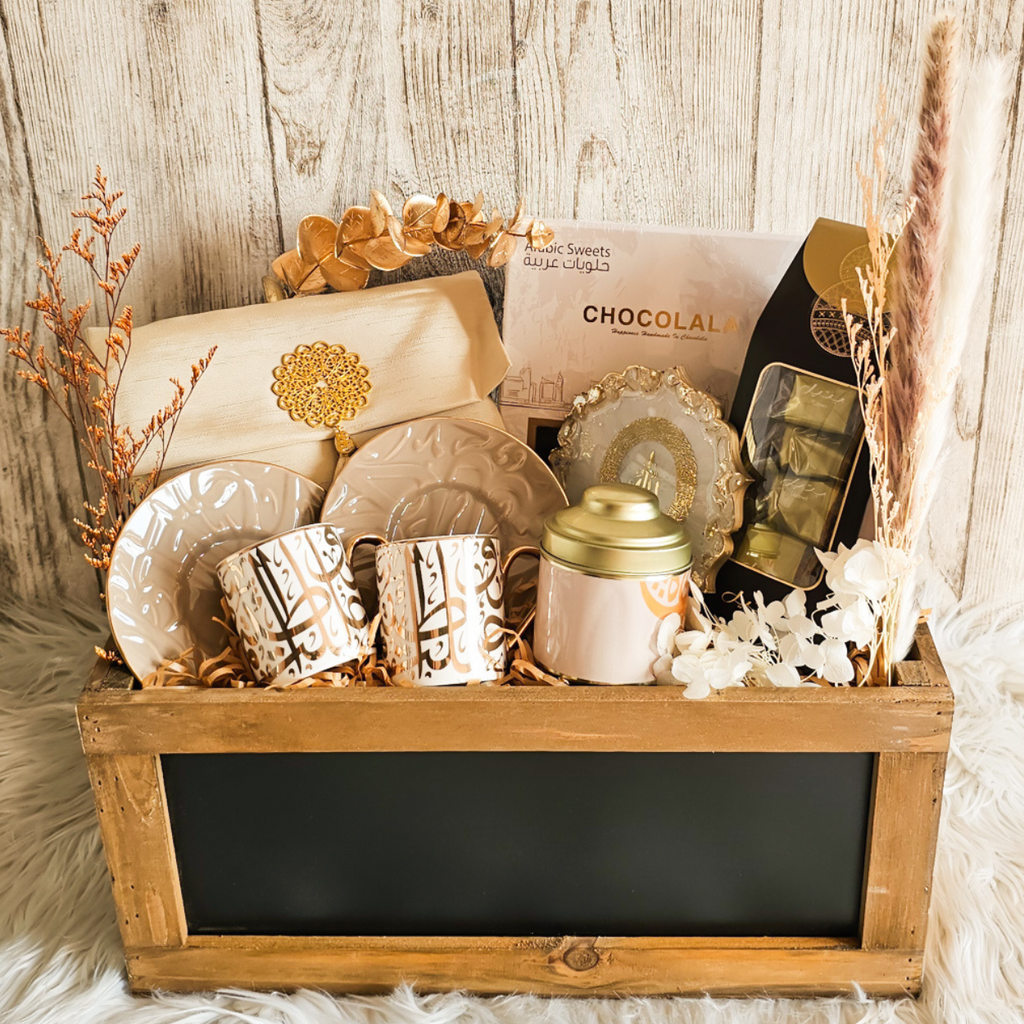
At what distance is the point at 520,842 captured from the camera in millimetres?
757

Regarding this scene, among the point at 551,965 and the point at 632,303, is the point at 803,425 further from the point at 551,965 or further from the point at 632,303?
the point at 551,965

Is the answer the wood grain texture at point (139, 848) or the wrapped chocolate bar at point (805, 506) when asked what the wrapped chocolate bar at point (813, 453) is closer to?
the wrapped chocolate bar at point (805, 506)

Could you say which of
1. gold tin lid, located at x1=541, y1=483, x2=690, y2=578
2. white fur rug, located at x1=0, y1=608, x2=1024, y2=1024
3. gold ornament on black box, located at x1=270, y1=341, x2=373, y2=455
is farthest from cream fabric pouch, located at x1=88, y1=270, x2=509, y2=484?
white fur rug, located at x1=0, y1=608, x2=1024, y2=1024

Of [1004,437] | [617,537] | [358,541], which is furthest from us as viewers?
[1004,437]

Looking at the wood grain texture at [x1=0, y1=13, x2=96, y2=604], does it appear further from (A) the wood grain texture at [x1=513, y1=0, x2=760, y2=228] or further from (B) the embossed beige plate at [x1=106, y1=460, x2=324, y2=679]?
(A) the wood grain texture at [x1=513, y1=0, x2=760, y2=228]

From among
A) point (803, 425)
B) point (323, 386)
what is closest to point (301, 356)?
point (323, 386)

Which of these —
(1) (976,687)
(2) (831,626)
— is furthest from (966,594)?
(2) (831,626)

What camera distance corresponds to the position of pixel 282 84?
93cm

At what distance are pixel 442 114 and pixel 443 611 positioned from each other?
0.52 metres

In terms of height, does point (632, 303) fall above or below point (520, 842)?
above

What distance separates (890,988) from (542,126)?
2.83 feet

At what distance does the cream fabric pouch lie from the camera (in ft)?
2.89

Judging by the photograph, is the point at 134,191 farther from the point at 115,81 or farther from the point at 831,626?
the point at 831,626

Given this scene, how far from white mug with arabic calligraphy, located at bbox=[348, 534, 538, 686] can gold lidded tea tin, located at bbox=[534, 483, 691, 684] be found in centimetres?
6
